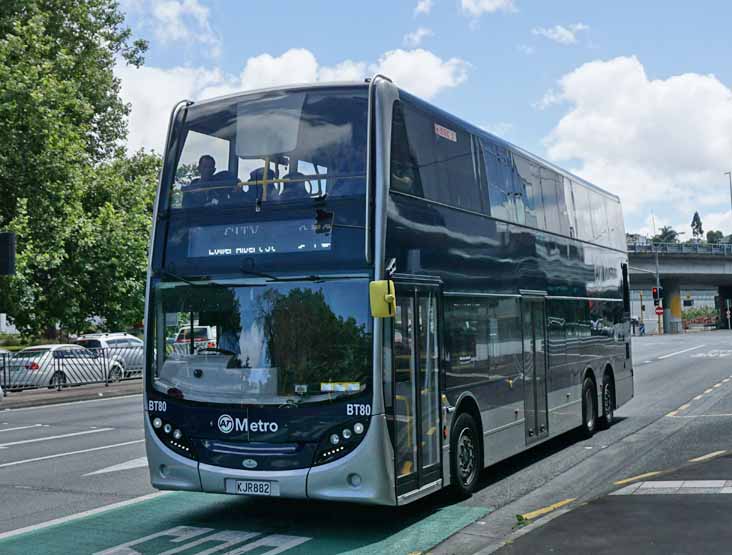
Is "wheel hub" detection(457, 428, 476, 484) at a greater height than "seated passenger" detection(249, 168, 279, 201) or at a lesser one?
lesser

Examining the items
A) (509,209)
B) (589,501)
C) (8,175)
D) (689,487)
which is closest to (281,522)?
(589,501)

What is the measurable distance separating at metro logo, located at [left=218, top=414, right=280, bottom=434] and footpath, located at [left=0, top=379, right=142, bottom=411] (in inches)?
709

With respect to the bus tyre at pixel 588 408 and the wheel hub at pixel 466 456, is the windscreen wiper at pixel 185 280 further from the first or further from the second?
the bus tyre at pixel 588 408

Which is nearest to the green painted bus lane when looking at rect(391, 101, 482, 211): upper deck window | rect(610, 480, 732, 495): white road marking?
rect(610, 480, 732, 495): white road marking

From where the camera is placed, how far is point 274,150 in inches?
353

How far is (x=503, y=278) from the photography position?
37.6ft

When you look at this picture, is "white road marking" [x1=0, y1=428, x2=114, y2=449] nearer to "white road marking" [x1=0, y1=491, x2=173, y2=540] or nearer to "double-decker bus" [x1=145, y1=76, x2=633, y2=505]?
"white road marking" [x1=0, y1=491, x2=173, y2=540]

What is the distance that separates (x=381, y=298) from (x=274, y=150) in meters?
2.02

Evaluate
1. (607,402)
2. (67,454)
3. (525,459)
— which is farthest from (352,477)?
(607,402)

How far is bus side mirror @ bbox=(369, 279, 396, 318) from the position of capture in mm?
7961

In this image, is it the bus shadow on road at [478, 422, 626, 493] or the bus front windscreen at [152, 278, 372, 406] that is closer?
the bus front windscreen at [152, 278, 372, 406]

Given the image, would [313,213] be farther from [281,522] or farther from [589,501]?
[589,501]

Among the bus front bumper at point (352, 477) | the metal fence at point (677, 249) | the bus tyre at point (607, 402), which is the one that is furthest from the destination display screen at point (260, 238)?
the metal fence at point (677, 249)

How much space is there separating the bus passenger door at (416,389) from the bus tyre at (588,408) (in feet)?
20.8
